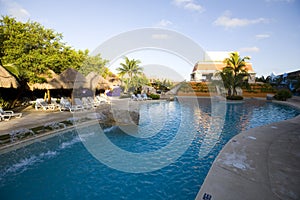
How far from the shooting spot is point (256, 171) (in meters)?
3.41

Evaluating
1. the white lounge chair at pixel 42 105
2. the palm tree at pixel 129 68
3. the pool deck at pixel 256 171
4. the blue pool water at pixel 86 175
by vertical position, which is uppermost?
the palm tree at pixel 129 68

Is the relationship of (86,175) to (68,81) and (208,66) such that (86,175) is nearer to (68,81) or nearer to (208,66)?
(68,81)

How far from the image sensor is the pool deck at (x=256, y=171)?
8.92ft

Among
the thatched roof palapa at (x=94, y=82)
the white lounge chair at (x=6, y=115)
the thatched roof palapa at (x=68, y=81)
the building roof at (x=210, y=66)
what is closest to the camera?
the white lounge chair at (x=6, y=115)

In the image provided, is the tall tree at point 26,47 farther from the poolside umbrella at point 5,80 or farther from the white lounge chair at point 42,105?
the white lounge chair at point 42,105

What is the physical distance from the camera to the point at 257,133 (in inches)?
237

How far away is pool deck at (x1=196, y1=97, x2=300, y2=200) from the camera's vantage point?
107 inches

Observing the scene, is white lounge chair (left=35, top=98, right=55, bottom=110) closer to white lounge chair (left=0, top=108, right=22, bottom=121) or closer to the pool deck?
white lounge chair (left=0, top=108, right=22, bottom=121)

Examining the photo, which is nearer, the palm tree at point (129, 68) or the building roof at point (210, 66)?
the palm tree at point (129, 68)

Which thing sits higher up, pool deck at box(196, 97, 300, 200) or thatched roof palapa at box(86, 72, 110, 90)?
thatched roof palapa at box(86, 72, 110, 90)

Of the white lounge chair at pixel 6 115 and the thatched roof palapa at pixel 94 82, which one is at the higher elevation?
the thatched roof palapa at pixel 94 82

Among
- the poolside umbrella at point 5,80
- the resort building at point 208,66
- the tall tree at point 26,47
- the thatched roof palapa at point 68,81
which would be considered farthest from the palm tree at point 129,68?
the poolside umbrella at point 5,80

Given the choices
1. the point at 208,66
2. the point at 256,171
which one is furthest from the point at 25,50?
the point at 208,66

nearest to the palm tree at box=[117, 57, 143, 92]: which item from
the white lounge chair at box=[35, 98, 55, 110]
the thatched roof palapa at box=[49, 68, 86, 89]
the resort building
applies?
the resort building
